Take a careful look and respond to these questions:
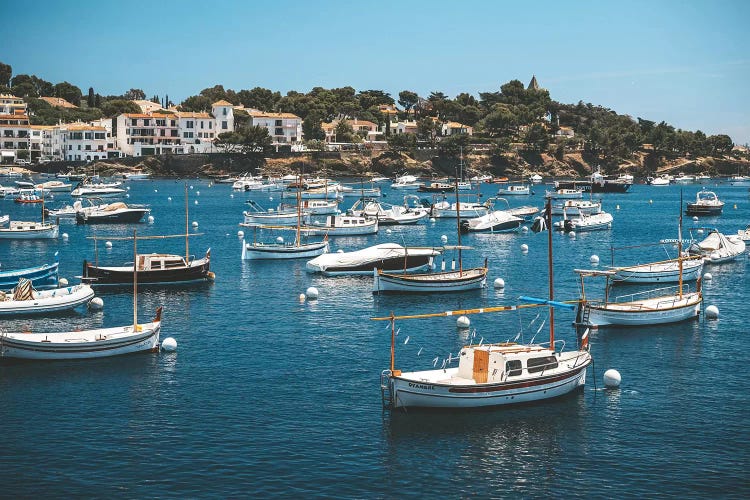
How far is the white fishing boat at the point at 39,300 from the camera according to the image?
2699 inches

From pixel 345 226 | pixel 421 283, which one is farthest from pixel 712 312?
pixel 345 226

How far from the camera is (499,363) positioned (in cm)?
4678

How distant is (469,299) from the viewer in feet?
258

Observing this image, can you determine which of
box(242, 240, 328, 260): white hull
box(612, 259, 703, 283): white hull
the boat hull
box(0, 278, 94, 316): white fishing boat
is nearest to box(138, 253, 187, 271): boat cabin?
box(0, 278, 94, 316): white fishing boat

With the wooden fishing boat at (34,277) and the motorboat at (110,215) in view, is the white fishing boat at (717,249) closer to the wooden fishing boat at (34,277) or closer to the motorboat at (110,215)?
the wooden fishing boat at (34,277)

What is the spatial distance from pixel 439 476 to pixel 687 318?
37.1 meters

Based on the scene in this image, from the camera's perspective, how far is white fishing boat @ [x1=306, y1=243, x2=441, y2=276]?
89.4 metres

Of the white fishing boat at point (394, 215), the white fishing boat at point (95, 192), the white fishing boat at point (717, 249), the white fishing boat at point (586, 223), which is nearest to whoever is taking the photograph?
the white fishing boat at point (717, 249)

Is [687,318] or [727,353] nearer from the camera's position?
[727,353]

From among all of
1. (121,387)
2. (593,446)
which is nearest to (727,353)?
(593,446)

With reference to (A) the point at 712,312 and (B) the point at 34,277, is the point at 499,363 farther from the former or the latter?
(B) the point at 34,277

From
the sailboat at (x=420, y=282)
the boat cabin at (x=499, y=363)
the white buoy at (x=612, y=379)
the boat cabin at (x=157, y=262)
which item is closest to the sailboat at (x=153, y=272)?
the boat cabin at (x=157, y=262)

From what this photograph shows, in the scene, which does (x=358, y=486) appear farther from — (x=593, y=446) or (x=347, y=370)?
(x=347, y=370)

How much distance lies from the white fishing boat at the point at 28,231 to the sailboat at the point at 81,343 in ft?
226
